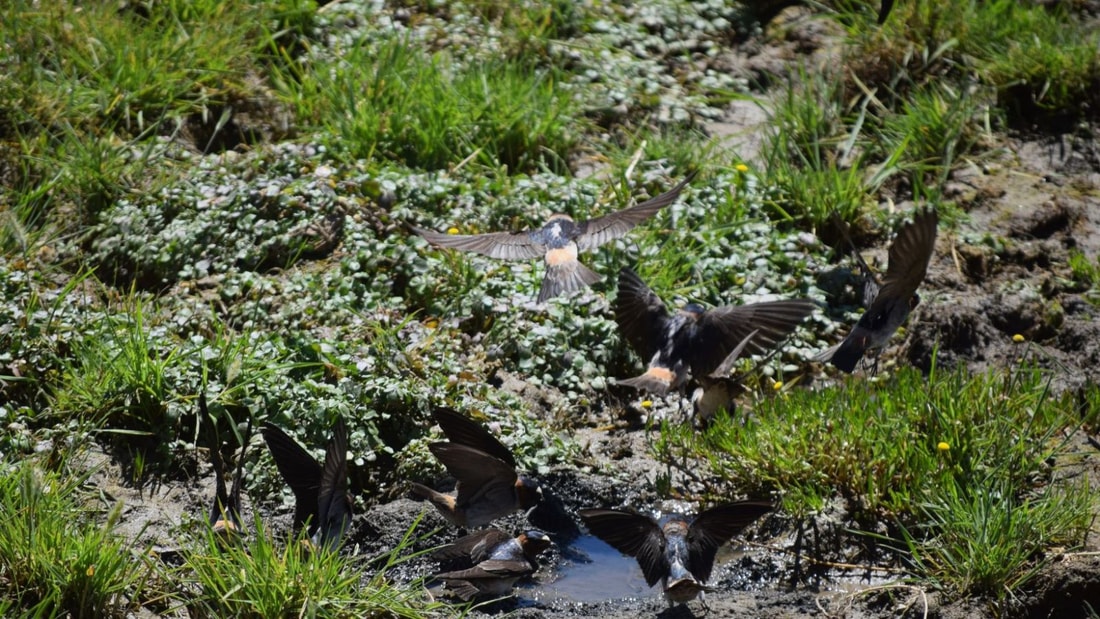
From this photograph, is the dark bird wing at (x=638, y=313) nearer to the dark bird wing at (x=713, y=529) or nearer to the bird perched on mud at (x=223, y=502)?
the dark bird wing at (x=713, y=529)

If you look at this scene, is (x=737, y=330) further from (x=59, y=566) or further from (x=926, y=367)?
(x=59, y=566)

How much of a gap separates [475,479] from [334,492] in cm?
54

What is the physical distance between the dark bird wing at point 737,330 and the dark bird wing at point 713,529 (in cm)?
102

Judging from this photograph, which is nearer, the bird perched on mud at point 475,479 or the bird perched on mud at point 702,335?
the bird perched on mud at point 475,479

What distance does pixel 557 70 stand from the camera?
23.7ft

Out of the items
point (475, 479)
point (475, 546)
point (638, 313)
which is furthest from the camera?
point (638, 313)

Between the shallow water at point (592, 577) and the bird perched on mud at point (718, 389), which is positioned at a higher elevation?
the bird perched on mud at point (718, 389)

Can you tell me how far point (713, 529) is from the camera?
409cm

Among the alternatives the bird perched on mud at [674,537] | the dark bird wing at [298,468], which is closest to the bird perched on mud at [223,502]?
the dark bird wing at [298,468]

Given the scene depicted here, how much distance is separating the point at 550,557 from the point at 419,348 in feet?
4.15

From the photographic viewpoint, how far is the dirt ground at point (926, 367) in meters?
4.14

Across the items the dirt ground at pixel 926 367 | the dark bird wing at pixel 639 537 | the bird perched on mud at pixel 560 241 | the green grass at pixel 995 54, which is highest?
the green grass at pixel 995 54

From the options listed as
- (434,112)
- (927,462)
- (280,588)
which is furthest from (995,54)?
(280,588)

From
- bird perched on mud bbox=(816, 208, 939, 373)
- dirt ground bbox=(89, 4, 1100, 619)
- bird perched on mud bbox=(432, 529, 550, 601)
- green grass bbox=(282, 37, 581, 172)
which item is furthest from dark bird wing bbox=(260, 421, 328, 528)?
Answer: green grass bbox=(282, 37, 581, 172)
